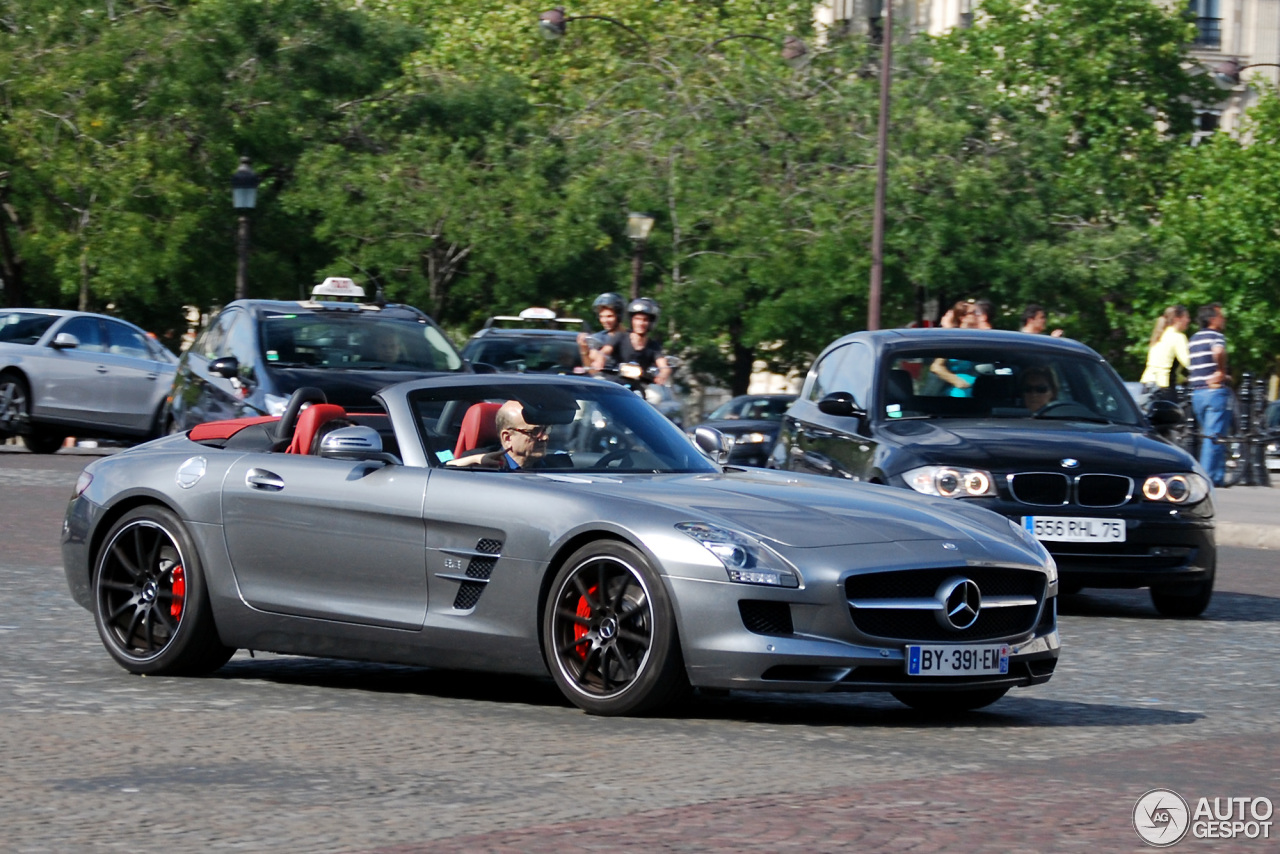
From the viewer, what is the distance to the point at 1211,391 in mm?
23141

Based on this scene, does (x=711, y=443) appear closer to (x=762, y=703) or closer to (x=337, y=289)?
(x=762, y=703)

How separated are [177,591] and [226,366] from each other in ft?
30.5

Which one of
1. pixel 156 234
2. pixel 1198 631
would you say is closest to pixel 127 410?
pixel 156 234

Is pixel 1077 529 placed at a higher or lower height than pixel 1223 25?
lower

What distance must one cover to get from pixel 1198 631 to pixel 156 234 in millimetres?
29727

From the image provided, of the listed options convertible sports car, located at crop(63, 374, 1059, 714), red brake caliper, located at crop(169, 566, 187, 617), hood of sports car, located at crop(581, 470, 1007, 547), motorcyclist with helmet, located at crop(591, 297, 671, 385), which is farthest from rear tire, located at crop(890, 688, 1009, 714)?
motorcyclist with helmet, located at crop(591, 297, 671, 385)

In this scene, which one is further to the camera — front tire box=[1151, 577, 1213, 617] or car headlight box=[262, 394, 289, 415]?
car headlight box=[262, 394, 289, 415]

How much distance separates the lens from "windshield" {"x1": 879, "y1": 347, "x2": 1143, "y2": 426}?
13.2m

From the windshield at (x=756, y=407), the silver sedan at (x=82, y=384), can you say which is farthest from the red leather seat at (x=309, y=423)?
the windshield at (x=756, y=407)

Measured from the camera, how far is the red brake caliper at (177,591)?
901cm

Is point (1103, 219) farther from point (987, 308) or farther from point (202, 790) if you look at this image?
point (202, 790)

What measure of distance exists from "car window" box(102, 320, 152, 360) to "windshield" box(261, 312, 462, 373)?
28.4 ft

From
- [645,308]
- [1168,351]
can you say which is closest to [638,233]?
[1168,351]

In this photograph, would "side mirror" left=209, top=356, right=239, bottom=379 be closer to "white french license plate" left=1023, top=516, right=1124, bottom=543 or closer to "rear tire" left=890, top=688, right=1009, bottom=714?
"white french license plate" left=1023, top=516, right=1124, bottom=543
